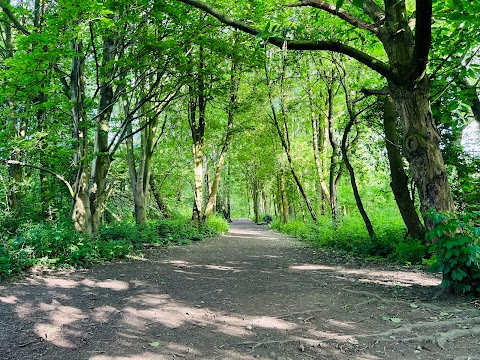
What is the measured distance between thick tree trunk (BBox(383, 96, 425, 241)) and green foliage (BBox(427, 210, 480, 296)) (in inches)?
164

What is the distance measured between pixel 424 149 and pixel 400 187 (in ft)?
14.3

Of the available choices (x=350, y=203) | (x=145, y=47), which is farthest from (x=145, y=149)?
(x=350, y=203)

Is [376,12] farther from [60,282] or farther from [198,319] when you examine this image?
[60,282]

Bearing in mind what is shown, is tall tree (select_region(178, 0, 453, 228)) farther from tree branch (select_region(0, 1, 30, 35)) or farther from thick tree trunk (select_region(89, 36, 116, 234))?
tree branch (select_region(0, 1, 30, 35))

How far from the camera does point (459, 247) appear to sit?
14.1ft

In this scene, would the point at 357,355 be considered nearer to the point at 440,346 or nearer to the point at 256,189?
the point at 440,346

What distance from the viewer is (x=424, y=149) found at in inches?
187

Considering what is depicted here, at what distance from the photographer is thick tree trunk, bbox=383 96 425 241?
28.2 feet

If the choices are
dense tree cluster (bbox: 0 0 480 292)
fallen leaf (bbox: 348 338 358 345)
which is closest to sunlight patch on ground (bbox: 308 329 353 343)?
fallen leaf (bbox: 348 338 358 345)

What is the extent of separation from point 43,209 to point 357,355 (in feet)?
37.8

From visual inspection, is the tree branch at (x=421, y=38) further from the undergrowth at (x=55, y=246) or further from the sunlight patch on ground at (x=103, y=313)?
the undergrowth at (x=55, y=246)

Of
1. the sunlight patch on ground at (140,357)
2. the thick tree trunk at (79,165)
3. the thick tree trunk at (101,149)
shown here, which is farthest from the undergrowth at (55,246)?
the sunlight patch on ground at (140,357)

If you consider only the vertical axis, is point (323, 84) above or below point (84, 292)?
above

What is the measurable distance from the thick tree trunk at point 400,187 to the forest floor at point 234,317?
1.87 m
